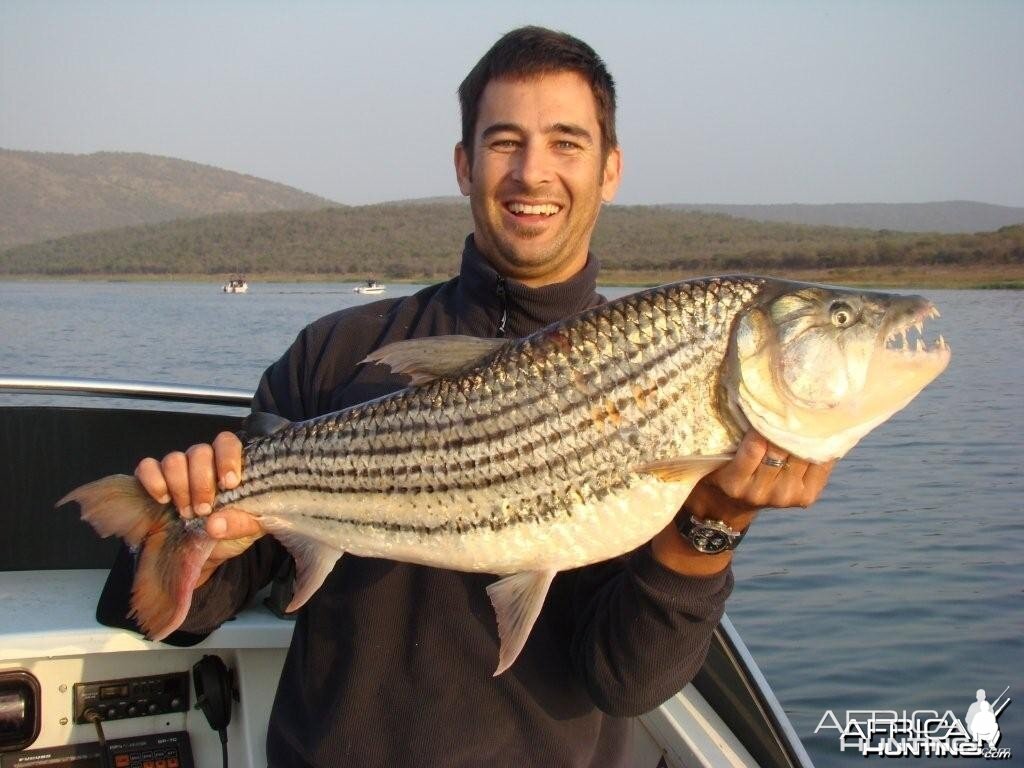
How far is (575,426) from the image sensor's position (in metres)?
2.90

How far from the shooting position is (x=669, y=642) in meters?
3.12

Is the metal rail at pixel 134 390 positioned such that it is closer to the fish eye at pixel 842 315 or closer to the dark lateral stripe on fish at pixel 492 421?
the dark lateral stripe on fish at pixel 492 421

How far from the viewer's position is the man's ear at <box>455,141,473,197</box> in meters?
4.14

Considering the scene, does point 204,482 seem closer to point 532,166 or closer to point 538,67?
point 532,166

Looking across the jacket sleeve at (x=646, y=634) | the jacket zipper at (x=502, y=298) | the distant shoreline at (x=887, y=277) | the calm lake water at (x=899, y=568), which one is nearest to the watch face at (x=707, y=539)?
the jacket sleeve at (x=646, y=634)

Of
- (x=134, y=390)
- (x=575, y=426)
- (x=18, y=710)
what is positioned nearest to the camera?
(x=575, y=426)

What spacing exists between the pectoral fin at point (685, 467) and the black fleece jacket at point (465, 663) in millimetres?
404

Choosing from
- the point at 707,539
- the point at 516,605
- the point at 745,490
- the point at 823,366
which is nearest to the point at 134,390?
the point at 516,605

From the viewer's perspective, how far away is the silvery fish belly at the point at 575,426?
2.79 m

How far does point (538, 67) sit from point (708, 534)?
6.22 feet

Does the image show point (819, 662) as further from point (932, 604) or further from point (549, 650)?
point (549, 650)

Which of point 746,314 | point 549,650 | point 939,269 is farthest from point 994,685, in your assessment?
point 939,269

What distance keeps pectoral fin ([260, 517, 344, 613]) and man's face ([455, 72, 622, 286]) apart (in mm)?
1320

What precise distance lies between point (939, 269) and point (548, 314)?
5528 cm
